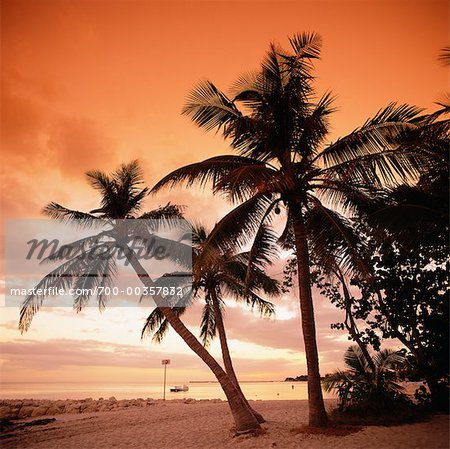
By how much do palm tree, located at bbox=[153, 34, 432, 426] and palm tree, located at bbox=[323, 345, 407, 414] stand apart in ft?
8.10

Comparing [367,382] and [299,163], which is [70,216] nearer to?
[299,163]

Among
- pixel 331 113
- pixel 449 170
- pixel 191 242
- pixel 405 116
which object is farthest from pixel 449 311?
pixel 191 242

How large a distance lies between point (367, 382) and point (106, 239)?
9644mm

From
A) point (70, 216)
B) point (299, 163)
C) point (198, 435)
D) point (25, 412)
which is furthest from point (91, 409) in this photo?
point (299, 163)

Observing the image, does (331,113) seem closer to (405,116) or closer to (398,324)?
(405,116)

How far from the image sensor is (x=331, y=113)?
11367 mm

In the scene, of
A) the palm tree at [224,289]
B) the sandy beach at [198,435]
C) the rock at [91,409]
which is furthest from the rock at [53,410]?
the palm tree at [224,289]

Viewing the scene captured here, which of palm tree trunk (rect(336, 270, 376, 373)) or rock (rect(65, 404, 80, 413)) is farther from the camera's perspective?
rock (rect(65, 404, 80, 413))

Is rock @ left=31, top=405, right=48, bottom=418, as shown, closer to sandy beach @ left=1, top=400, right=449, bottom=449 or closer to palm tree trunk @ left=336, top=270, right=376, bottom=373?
sandy beach @ left=1, top=400, right=449, bottom=449

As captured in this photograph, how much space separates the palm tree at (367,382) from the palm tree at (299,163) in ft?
8.10

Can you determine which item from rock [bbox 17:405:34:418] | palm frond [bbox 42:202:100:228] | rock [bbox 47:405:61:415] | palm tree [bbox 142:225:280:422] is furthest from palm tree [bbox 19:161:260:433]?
rock [bbox 47:405:61:415]

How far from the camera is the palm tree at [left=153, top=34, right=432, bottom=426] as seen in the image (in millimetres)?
9844

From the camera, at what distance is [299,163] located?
10828mm

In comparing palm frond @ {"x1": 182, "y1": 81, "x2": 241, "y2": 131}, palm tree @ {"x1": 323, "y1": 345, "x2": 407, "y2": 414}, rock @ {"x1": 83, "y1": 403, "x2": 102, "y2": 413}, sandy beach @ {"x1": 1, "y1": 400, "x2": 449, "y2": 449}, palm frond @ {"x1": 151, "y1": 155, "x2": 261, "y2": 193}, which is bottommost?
sandy beach @ {"x1": 1, "y1": 400, "x2": 449, "y2": 449}
